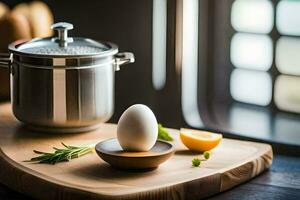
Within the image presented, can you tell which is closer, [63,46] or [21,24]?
[63,46]

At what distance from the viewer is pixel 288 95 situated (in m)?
1.57

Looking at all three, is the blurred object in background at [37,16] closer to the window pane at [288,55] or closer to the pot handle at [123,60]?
the pot handle at [123,60]

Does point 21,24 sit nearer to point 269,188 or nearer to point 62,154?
point 62,154

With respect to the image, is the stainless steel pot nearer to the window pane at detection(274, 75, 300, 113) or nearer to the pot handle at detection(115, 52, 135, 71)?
the pot handle at detection(115, 52, 135, 71)

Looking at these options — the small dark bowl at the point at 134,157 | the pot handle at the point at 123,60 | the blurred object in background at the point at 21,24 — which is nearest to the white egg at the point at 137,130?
A: the small dark bowl at the point at 134,157

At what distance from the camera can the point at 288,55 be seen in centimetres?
156

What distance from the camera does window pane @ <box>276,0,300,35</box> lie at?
154 cm

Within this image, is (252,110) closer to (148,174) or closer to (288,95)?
(288,95)

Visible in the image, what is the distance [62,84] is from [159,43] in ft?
1.06

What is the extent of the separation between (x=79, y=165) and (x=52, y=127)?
17cm

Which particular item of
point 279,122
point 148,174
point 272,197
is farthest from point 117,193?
point 279,122

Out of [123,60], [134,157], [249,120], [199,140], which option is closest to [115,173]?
[134,157]

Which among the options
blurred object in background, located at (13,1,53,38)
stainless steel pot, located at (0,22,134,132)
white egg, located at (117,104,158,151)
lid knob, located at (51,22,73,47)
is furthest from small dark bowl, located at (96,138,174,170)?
blurred object in background, located at (13,1,53,38)

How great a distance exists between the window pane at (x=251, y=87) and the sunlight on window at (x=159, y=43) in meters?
0.15
